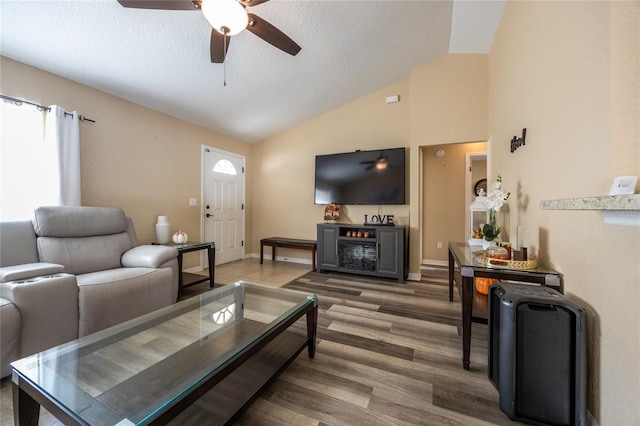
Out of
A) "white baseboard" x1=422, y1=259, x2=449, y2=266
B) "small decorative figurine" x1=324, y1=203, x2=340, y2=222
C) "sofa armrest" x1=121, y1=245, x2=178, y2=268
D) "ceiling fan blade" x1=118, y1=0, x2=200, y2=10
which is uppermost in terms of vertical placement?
"ceiling fan blade" x1=118, y1=0, x2=200, y2=10

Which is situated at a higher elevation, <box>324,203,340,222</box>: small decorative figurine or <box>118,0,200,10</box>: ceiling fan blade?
<box>118,0,200,10</box>: ceiling fan blade

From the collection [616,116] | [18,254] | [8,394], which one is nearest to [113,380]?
[8,394]

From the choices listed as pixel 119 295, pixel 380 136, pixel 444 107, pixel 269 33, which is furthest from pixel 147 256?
pixel 444 107

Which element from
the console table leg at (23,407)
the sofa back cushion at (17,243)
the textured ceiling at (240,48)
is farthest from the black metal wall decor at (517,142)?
the sofa back cushion at (17,243)

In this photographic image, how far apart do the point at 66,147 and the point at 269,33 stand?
7.88 feet

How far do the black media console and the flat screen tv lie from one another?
47cm

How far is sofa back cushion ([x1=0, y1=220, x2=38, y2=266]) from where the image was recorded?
1.88m

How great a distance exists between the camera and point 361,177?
3.84 meters

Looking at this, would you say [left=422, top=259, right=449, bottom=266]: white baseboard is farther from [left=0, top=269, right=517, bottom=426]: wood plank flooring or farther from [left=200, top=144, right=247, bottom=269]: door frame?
[left=200, top=144, right=247, bottom=269]: door frame

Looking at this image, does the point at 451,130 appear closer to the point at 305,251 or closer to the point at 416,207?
the point at 416,207

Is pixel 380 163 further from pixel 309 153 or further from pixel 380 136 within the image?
pixel 309 153

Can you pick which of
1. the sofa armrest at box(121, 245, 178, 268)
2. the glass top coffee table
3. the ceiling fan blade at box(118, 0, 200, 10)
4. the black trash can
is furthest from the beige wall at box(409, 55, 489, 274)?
the sofa armrest at box(121, 245, 178, 268)

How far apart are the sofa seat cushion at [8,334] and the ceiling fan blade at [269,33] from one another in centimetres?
227

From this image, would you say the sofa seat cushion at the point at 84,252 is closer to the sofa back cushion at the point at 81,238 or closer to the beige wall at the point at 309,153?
the sofa back cushion at the point at 81,238
